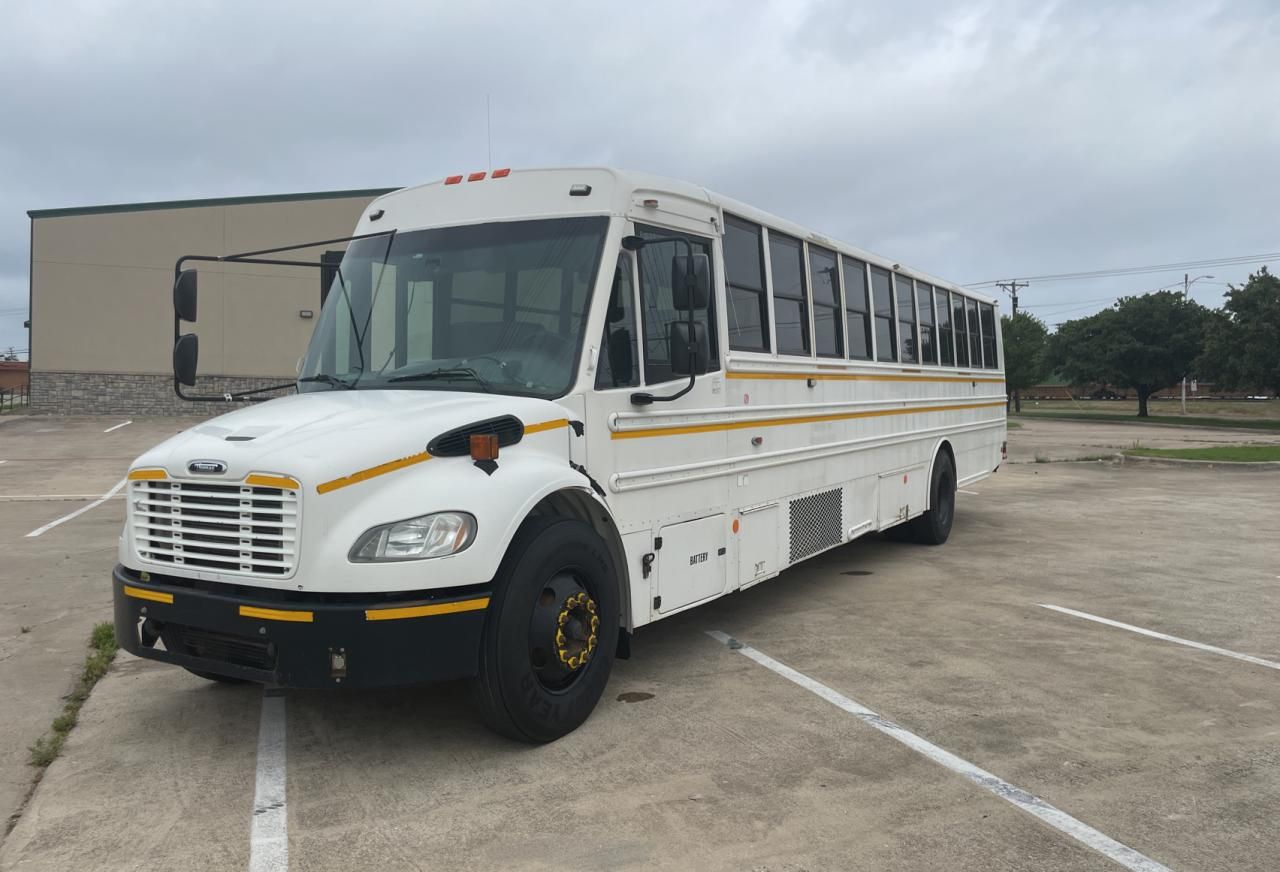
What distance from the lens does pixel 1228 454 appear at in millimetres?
22500

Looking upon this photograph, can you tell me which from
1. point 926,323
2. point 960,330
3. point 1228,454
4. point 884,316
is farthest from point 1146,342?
point 884,316

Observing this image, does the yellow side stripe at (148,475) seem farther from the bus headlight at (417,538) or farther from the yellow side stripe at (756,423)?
the yellow side stripe at (756,423)

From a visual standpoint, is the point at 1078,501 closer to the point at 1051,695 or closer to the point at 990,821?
the point at 1051,695

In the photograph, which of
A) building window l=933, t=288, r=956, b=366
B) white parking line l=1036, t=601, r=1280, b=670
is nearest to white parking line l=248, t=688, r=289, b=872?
white parking line l=1036, t=601, r=1280, b=670

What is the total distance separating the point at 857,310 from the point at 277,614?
5.91 metres

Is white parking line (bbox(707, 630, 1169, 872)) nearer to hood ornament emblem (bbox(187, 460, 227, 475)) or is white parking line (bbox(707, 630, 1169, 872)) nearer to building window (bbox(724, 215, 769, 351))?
building window (bbox(724, 215, 769, 351))

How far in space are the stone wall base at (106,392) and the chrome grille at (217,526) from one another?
27820 millimetres

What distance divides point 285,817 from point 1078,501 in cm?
1379

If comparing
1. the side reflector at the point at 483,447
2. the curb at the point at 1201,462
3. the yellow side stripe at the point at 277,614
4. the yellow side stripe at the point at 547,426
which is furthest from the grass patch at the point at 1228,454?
the yellow side stripe at the point at 277,614

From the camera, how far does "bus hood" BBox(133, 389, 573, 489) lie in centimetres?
377

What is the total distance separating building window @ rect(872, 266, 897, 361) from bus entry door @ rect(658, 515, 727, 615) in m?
3.67

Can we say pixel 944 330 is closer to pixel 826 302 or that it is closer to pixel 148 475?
pixel 826 302

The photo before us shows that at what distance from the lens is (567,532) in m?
4.35

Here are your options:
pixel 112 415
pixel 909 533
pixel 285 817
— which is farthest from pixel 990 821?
pixel 112 415
